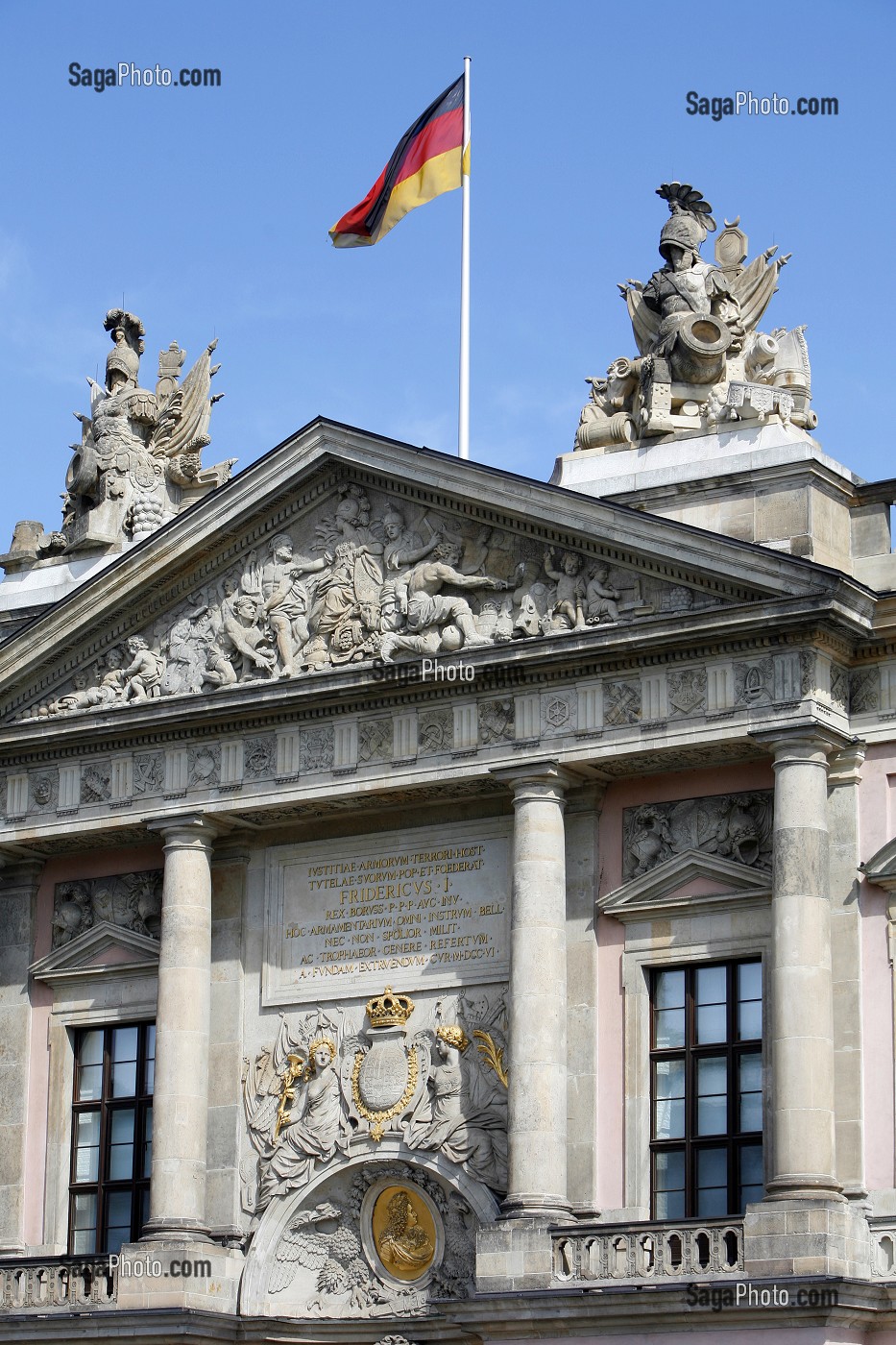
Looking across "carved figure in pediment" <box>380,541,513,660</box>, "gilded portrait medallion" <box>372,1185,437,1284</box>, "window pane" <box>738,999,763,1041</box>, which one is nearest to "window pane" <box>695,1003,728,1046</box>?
"window pane" <box>738,999,763,1041</box>

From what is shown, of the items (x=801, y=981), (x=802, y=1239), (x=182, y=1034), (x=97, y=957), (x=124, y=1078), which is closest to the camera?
(x=802, y=1239)

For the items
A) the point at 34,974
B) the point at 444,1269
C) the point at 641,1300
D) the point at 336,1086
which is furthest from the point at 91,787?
the point at 641,1300

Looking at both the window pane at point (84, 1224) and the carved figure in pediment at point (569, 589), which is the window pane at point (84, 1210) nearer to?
the window pane at point (84, 1224)

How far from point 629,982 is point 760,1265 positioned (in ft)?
13.0

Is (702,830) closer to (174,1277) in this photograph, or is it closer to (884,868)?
(884,868)

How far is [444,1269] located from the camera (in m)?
29.6

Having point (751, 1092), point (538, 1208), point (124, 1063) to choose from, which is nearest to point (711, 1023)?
point (751, 1092)

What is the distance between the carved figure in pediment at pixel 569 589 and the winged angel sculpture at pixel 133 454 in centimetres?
684

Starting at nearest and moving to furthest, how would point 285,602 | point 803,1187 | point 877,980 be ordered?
point 803,1187
point 877,980
point 285,602

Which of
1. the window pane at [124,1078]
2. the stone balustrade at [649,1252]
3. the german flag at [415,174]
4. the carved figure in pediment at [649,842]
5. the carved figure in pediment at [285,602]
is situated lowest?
the stone balustrade at [649,1252]

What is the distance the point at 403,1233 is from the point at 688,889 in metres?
4.91

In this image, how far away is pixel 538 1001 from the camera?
2891 centimetres

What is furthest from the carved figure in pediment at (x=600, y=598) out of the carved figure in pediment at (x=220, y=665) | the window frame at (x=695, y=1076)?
the carved figure in pediment at (x=220, y=665)

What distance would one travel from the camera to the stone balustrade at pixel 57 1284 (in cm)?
3020
